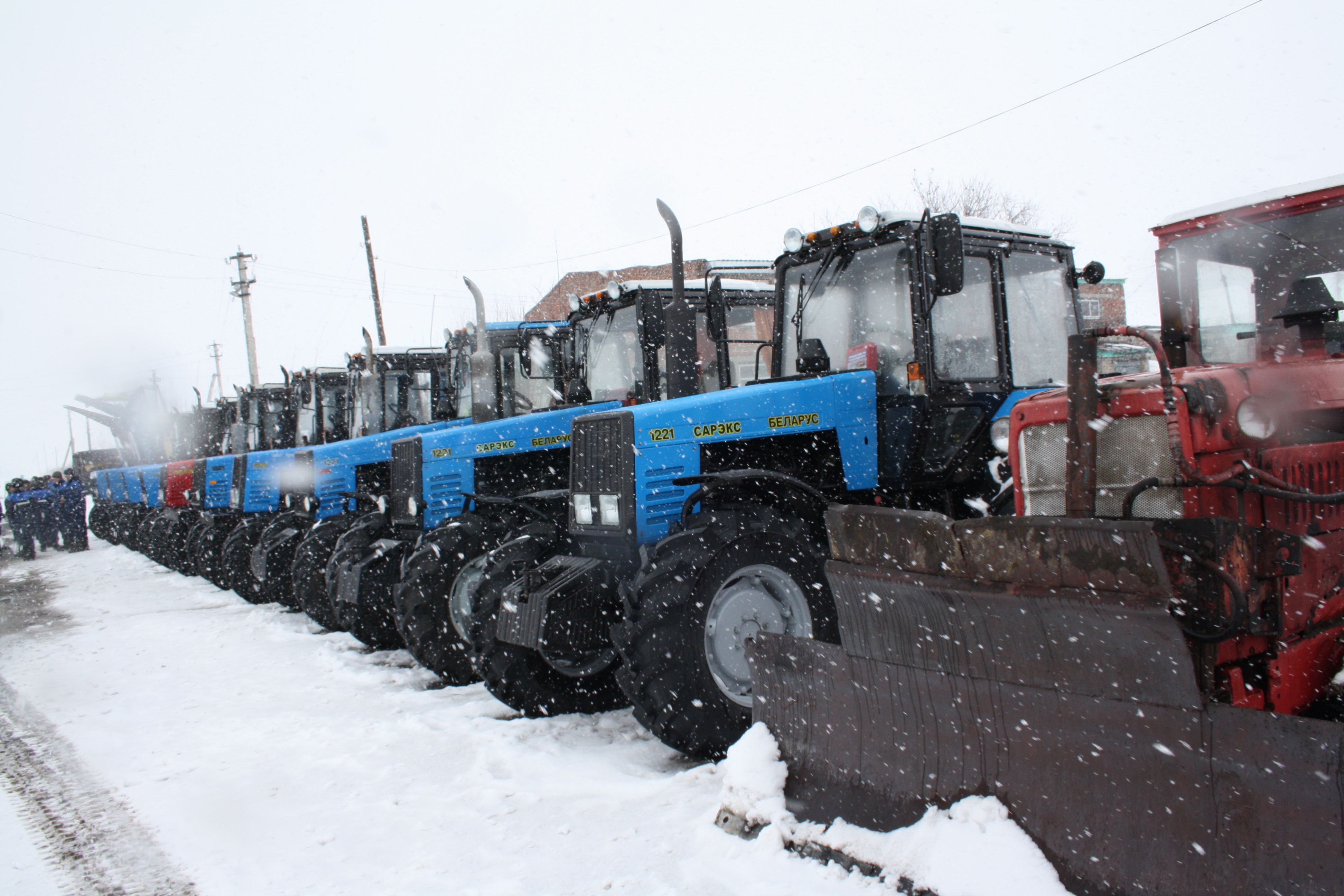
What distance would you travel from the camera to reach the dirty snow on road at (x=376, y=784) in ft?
10.1

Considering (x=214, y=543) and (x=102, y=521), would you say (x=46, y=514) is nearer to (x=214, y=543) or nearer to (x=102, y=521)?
(x=102, y=521)

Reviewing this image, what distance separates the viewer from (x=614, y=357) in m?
6.93

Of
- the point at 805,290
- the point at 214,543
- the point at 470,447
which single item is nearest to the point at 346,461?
the point at 470,447

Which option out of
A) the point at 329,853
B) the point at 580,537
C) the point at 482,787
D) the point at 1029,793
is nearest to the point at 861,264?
the point at 580,537

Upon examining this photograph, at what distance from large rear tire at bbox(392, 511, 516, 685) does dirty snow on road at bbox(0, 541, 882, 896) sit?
22cm

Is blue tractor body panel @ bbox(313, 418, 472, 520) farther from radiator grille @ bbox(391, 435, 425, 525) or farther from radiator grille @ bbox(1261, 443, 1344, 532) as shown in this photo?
radiator grille @ bbox(1261, 443, 1344, 532)

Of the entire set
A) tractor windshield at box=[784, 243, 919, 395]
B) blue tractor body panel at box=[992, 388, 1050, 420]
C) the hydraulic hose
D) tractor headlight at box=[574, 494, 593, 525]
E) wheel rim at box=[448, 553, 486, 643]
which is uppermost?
tractor windshield at box=[784, 243, 919, 395]

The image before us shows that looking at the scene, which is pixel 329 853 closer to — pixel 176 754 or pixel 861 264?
pixel 176 754

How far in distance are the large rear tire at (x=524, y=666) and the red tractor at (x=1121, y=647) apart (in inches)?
78.3

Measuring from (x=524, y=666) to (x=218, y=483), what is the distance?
9.70m

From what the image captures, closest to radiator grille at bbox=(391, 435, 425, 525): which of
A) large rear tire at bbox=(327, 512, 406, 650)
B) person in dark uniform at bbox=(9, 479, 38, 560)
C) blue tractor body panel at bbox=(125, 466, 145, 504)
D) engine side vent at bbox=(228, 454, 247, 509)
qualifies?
large rear tire at bbox=(327, 512, 406, 650)

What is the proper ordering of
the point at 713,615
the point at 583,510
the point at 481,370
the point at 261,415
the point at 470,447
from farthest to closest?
the point at 261,415, the point at 481,370, the point at 470,447, the point at 583,510, the point at 713,615

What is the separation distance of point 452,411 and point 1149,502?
315 inches

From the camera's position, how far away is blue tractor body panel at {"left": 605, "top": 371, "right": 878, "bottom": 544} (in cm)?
422
